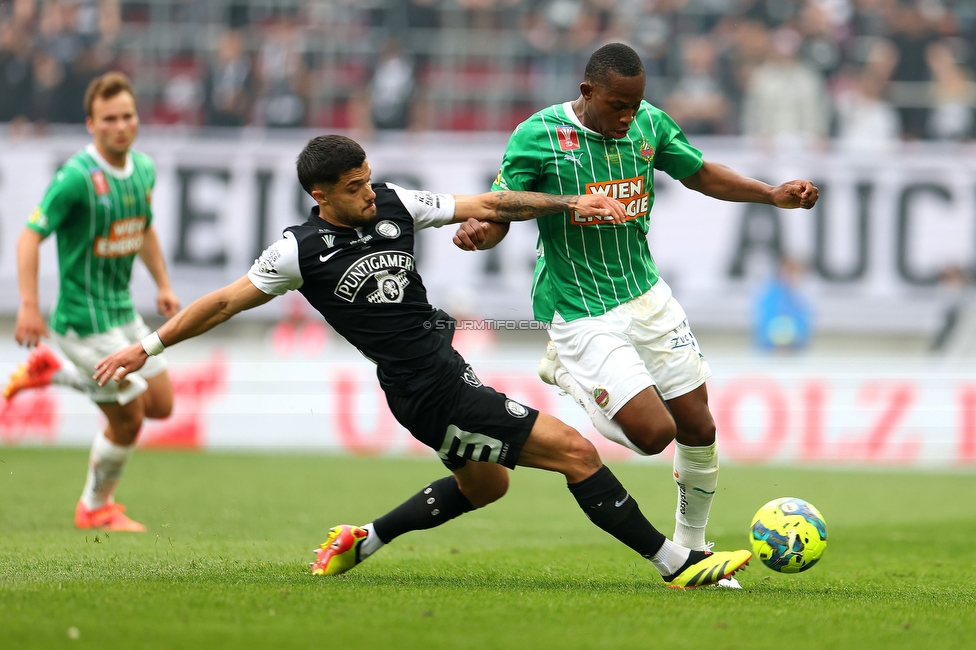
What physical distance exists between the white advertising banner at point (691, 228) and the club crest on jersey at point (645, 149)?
367 inches

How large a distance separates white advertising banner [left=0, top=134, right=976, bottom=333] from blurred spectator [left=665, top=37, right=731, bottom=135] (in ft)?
1.95

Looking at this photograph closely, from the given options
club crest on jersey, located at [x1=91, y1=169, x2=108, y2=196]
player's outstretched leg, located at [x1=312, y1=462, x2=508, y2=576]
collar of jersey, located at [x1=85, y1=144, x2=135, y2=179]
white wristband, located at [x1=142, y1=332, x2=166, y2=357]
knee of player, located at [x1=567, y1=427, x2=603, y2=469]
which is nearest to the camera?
white wristband, located at [x1=142, y1=332, x2=166, y2=357]

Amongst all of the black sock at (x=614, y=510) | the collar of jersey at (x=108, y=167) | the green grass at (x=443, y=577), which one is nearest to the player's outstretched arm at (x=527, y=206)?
the black sock at (x=614, y=510)

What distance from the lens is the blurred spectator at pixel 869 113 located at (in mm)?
16328

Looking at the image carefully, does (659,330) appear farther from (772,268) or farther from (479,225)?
(772,268)

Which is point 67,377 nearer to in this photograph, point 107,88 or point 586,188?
point 107,88

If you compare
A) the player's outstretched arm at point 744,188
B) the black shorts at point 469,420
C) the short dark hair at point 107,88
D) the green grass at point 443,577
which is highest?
the short dark hair at point 107,88

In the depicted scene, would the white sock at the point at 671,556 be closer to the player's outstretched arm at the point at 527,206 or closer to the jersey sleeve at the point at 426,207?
the player's outstretched arm at the point at 527,206

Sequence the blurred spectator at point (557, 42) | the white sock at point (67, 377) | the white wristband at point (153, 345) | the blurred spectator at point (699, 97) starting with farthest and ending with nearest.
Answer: the blurred spectator at point (557, 42) < the blurred spectator at point (699, 97) < the white sock at point (67, 377) < the white wristband at point (153, 345)

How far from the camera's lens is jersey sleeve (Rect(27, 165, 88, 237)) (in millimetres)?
7621

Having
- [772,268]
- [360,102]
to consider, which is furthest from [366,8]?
[772,268]

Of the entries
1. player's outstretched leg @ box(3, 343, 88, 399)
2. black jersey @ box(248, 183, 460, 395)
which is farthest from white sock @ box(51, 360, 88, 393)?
black jersey @ box(248, 183, 460, 395)

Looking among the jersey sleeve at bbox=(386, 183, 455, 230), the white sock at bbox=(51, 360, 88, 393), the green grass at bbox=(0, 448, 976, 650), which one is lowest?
the green grass at bbox=(0, 448, 976, 650)

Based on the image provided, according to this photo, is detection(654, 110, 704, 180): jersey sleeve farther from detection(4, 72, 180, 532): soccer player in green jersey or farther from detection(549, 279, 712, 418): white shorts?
detection(4, 72, 180, 532): soccer player in green jersey
